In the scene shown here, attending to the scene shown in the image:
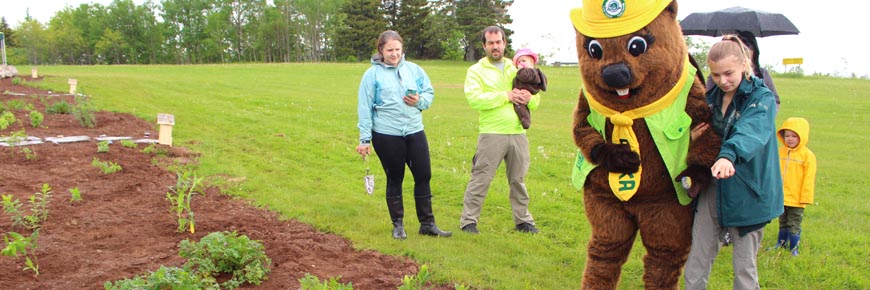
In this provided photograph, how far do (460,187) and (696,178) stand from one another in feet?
14.2

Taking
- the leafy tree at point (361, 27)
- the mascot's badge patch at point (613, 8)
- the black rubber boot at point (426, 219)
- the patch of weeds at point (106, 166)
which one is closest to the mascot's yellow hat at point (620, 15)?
the mascot's badge patch at point (613, 8)

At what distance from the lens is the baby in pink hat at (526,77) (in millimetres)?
5223

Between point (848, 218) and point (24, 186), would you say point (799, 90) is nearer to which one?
point (848, 218)

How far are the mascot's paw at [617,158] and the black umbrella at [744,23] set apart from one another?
2963 millimetres

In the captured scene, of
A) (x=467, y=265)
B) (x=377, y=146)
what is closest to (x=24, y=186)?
(x=377, y=146)

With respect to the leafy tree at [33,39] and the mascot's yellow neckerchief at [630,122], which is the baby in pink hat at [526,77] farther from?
the leafy tree at [33,39]

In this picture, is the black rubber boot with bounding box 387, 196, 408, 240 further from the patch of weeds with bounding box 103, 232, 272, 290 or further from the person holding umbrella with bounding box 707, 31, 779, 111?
the person holding umbrella with bounding box 707, 31, 779, 111

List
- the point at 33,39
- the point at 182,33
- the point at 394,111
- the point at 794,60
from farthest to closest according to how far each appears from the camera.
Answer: the point at 182,33
the point at 33,39
the point at 794,60
the point at 394,111

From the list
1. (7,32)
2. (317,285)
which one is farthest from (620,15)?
(7,32)

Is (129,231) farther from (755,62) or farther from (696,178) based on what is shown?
(755,62)

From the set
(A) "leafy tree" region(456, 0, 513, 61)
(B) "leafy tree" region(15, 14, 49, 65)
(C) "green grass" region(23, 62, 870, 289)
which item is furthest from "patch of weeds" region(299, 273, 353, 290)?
(B) "leafy tree" region(15, 14, 49, 65)

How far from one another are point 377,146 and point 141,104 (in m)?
12.6

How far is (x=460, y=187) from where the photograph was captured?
746cm

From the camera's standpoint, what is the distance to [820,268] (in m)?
4.62
